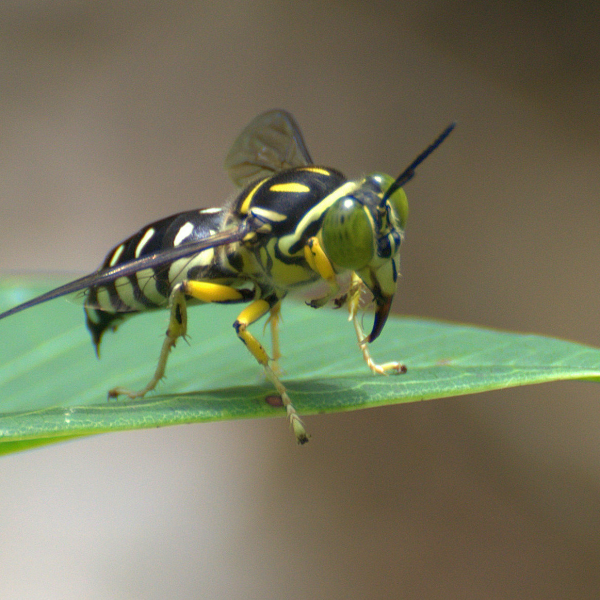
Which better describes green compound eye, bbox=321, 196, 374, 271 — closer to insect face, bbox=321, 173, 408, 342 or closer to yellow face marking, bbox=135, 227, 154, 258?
insect face, bbox=321, 173, 408, 342

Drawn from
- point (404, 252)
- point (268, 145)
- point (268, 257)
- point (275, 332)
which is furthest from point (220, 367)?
point (404, 252)

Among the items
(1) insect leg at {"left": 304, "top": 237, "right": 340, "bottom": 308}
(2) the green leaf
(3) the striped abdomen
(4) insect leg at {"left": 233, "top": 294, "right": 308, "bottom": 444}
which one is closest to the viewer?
(2) the green leaf

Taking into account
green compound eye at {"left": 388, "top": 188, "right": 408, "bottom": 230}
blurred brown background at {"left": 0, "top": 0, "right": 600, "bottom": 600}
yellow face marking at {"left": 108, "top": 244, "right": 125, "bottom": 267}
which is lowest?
blurred brown background at {"left": 0, "top": 0, "right": 600, "bottom": 600}

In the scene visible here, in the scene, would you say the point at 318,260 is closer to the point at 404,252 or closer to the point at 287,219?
the point at 287,219

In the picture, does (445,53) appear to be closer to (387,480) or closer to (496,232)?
(496,232)

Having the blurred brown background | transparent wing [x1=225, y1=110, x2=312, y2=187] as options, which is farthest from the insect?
the blurred brown background

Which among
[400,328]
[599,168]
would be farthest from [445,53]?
[400,328]

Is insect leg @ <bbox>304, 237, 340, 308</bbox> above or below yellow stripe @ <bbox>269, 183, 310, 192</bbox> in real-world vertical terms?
below
